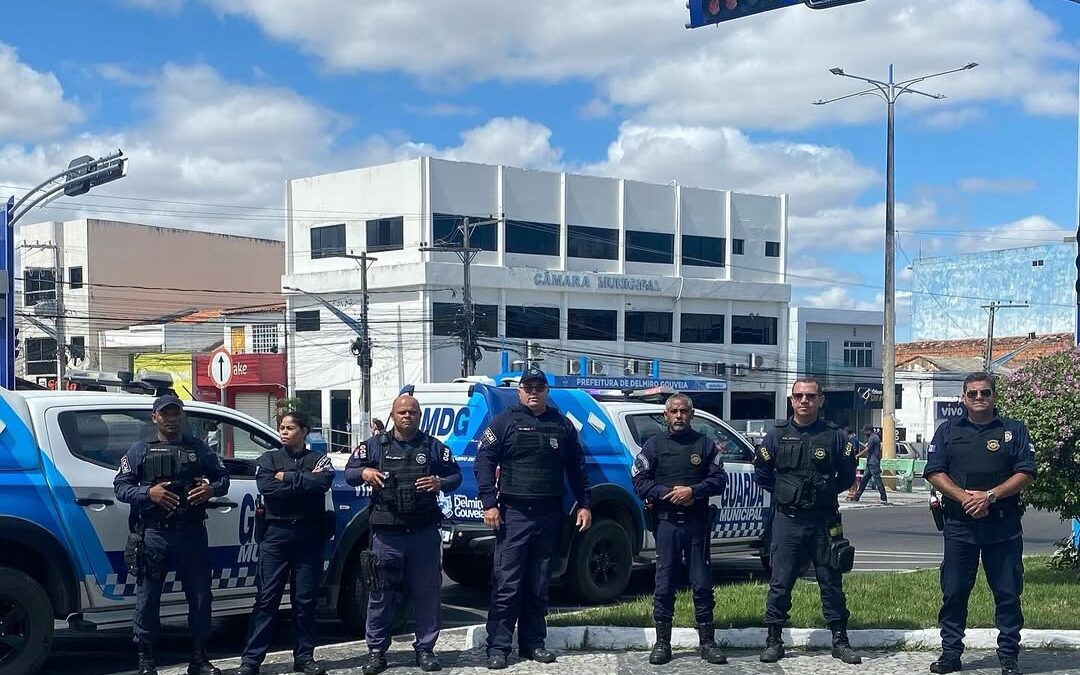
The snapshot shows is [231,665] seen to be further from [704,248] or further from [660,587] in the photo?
[704,248]

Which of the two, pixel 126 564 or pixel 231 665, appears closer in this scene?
pixel 126 564

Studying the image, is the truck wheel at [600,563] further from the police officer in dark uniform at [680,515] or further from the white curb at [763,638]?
the police officer in dark uniform at [680,515]

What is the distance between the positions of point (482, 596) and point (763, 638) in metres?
4.10

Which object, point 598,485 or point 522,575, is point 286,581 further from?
point 598,485

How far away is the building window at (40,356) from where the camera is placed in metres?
62.5

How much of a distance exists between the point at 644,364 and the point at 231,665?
45551mm

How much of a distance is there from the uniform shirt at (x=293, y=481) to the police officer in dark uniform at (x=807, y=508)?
2756 mm

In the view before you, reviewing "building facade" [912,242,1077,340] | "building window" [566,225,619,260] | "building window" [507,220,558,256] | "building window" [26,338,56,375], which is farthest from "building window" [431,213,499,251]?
"building facade" [912,242,1077,340]

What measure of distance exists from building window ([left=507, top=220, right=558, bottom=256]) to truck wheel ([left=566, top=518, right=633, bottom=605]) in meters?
40.7

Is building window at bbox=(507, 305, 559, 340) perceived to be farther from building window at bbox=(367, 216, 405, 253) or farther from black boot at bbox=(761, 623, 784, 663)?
black boot at bbox=(761, 623, 784, 663)

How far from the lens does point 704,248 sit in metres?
57.0

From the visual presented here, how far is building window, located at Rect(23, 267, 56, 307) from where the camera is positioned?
203 feet

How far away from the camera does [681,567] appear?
743cm

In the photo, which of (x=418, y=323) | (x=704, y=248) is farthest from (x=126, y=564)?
(x=704, y=248)
